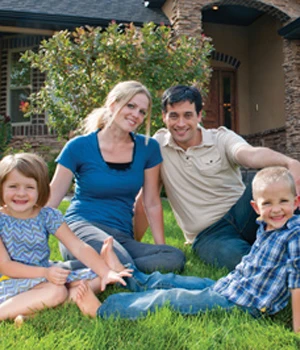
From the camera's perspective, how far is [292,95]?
1061 centimetres

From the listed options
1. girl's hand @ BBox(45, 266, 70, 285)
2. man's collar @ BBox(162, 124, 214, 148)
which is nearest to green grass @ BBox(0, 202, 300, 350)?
girl's hand @ BBox(45, 266, 70, 285)

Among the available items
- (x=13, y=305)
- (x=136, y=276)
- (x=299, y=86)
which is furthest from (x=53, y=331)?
(x=299, y=86)

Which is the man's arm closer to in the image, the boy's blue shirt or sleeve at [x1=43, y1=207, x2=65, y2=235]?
the boy's blue shirt

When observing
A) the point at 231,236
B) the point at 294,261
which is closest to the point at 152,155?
the point at 231,236

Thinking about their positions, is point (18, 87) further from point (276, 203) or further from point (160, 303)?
point (276, 203)

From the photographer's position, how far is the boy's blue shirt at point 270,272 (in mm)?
2061

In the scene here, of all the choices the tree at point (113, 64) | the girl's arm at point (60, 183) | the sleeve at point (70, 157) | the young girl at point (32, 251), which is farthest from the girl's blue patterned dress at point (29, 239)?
the tree at point (113, 64)

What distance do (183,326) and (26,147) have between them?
359 inches

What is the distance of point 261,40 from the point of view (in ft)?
42.1

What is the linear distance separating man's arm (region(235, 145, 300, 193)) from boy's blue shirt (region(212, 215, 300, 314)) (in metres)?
0.68

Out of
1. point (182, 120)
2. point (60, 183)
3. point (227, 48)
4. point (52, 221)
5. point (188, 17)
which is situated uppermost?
point (227, 48)

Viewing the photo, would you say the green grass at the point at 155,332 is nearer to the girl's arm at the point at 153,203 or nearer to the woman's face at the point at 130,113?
the girl's arm at the point at 153,203

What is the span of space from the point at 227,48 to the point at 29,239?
11.9 metres

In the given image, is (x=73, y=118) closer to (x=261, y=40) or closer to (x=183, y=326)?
(x=183, y=326)
